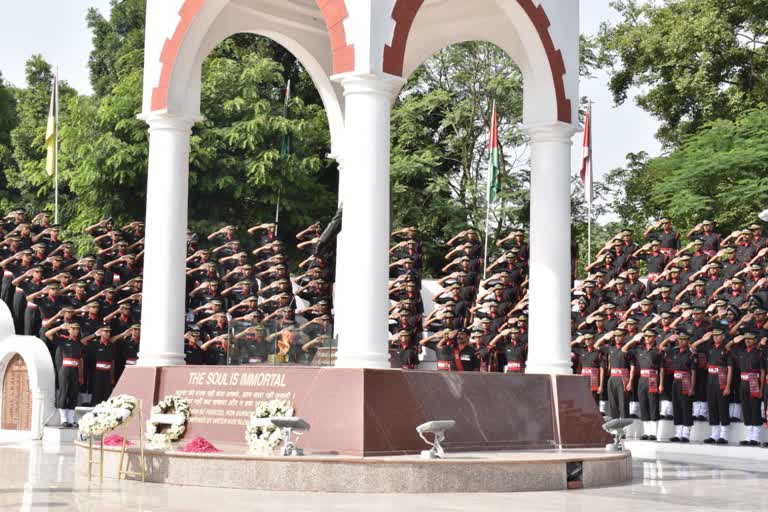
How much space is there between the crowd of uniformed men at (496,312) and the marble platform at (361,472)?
209 inches

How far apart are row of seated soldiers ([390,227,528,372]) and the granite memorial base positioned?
402 cm

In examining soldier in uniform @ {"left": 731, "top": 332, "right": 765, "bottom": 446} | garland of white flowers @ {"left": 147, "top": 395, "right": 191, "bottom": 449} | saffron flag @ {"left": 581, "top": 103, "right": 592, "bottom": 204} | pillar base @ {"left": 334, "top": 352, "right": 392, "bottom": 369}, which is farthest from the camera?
saffron flag @ {"left": 581, "top": 103, "right": 592, "bottom": 204}

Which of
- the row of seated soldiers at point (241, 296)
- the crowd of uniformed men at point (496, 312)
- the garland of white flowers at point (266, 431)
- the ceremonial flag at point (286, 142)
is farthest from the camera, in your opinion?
the ceremonial flag at point (286, 142)

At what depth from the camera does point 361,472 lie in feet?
30.4

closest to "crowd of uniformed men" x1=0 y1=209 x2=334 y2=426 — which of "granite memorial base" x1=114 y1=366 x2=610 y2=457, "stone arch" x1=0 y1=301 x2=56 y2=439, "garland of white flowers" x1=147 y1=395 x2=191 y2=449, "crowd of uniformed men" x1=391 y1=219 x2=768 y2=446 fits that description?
"stone arch" x1=0 y1=301 x2=56 y2=439

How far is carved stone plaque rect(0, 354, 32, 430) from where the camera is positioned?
55.5 ft

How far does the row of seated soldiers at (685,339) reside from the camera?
52.8 ft

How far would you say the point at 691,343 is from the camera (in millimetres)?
16438

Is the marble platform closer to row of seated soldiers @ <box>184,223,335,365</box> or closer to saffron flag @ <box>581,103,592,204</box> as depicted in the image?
row of seated soldiers @ <box>184,223,335,365</box>

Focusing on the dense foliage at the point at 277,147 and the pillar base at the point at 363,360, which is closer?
the pillar base at the point at 363,360

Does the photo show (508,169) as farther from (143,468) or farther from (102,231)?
(143,468)

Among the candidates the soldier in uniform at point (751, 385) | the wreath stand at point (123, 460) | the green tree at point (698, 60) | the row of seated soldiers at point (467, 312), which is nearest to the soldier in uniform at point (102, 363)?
the row of seated soldiers at point (467, 312)

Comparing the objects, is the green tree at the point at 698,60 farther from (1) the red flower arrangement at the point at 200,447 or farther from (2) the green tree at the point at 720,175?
(1) the red flower arrangement at the point at 200,447

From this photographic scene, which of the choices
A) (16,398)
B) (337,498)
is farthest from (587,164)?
(337,498)
